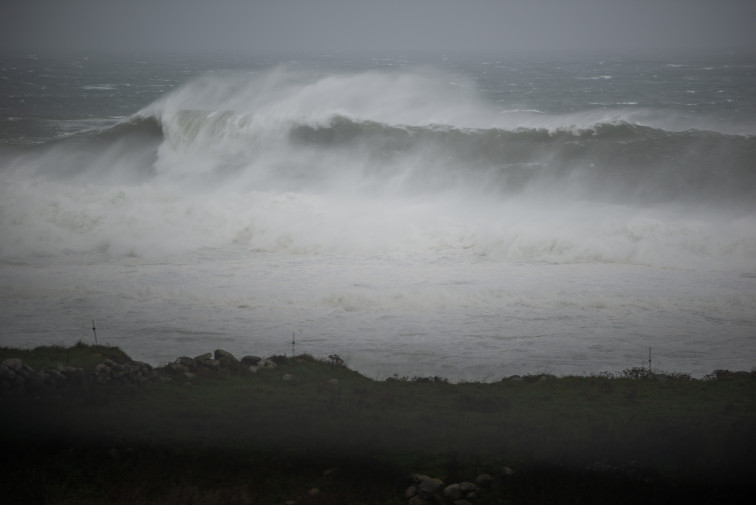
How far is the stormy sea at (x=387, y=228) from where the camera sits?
917 centimetres

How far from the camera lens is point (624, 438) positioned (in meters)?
6.31

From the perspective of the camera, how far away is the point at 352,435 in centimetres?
631

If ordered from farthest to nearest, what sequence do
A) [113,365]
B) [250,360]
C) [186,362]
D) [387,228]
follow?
[387,228]
[250,360]
[186,362]
[113,365]

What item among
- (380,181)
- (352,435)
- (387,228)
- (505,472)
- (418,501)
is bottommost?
(418,501)

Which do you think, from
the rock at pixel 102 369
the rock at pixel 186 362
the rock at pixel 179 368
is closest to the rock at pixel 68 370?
the rock at pixel 102 369

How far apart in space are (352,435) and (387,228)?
7.86 m

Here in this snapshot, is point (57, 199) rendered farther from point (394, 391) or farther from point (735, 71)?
point (735, 71)

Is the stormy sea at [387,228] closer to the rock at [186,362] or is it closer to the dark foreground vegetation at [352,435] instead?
the rock at [186,362]

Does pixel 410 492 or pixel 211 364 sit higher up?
pixel 211 364

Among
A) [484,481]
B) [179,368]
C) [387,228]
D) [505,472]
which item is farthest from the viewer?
[387,228]

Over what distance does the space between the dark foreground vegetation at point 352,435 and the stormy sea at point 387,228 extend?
949mm

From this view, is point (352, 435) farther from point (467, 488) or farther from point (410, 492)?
point (467, 488)

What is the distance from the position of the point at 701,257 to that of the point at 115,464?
10.1 meters

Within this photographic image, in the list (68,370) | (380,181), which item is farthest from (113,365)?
(380,181)
